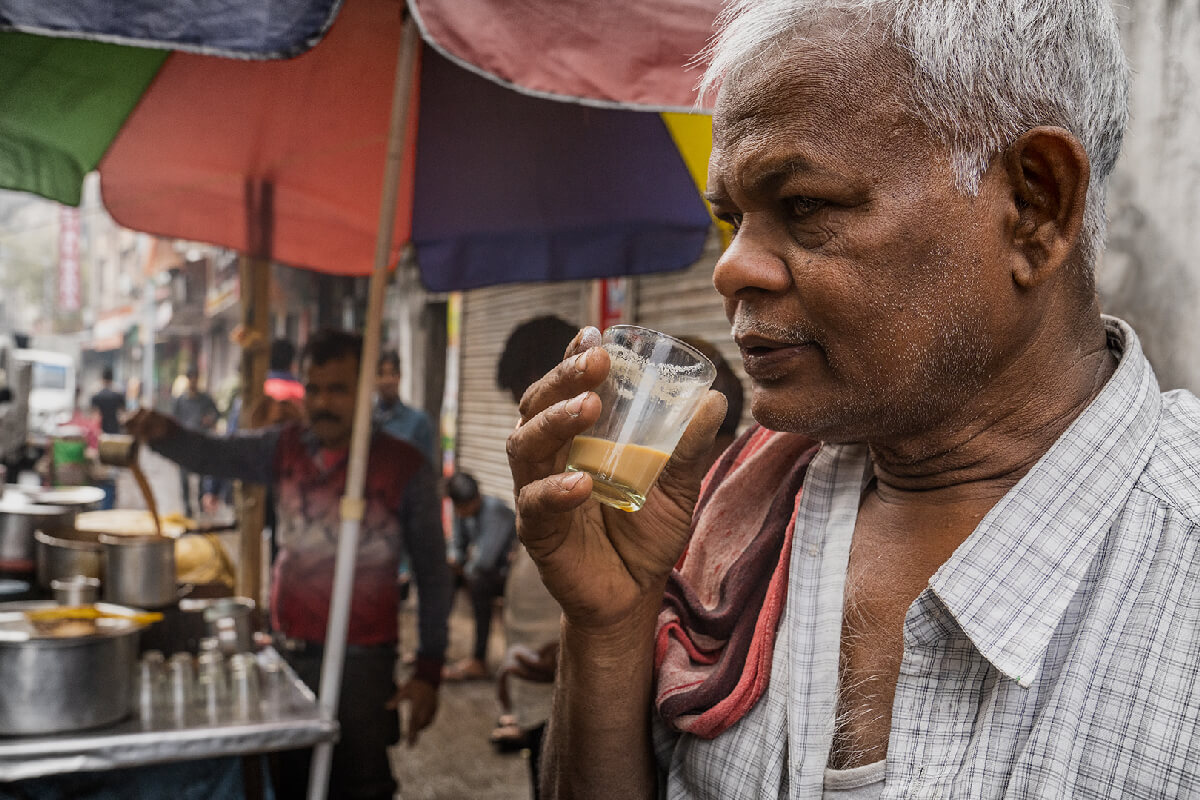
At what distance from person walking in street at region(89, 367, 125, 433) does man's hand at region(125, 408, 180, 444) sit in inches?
165

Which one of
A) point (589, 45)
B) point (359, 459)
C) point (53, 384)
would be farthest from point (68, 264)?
point (589, 45)

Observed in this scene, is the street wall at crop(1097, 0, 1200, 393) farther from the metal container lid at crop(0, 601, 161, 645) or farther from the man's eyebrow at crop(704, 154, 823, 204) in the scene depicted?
the metal container lid at crop(0, 601, 161, 645)

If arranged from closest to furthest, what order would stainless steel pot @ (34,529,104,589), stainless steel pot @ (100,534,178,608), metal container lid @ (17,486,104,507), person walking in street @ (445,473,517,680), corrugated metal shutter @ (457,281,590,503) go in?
stainless steel pot @ (100,534,178,608), stainless steel pot @ (34,529,104,589), metal container lid @ (17,486,104,507), person walking in street @ (445,473,517,680), corrugated metal shutter @ (457,281,590,503)

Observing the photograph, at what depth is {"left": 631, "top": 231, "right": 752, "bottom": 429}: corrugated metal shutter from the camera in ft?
17.6

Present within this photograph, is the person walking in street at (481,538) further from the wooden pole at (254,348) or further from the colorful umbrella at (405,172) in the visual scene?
the colorful umbrella at (405,172)

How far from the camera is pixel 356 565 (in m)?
4.28

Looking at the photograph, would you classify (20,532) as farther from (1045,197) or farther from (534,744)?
(1045,197)

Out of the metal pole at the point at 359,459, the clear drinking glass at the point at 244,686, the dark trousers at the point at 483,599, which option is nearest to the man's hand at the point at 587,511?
the metal pole at the point at 359,459

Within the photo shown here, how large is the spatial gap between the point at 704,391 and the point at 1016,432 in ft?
1.53

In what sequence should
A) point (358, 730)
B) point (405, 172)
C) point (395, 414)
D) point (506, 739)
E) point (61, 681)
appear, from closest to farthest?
1. point (61, 681)
2. point (358, 730)
3. point (405, 172)
4. point (395, 414)
5. point (506, 739)

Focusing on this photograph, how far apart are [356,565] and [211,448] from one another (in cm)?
107

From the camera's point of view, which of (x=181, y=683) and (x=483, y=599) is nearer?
(x=181, y=683)

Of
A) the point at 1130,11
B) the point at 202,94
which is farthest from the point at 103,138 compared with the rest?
the point at 1130,11

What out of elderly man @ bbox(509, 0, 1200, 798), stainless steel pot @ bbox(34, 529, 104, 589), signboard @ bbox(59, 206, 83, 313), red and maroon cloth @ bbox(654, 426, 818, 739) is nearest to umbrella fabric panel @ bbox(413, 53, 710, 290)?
stainless steel pot @ bbox(34, 529, 104, 589)
